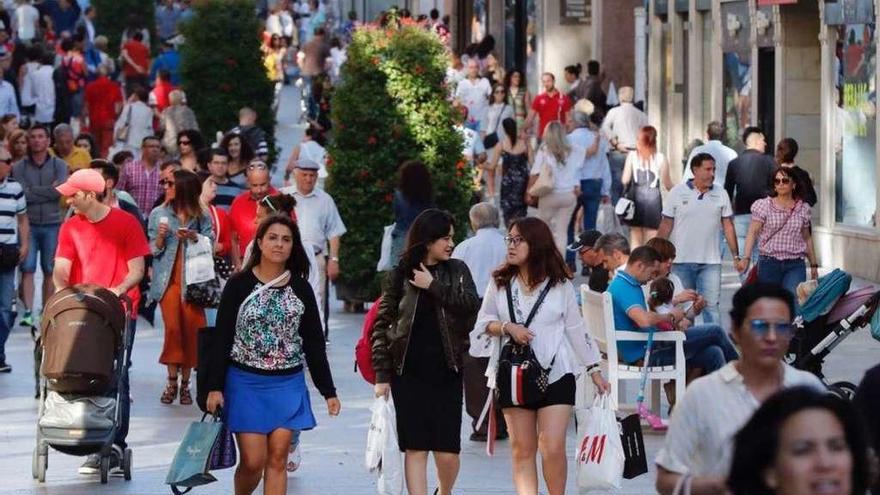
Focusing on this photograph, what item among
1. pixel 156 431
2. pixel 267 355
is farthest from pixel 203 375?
pixel 156 431

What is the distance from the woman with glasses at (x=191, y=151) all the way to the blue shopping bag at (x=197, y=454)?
8081 millimetres

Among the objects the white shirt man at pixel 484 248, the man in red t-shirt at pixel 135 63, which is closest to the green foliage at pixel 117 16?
the man in red t-shirt at pixel 135 63

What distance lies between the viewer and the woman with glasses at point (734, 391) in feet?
19.2

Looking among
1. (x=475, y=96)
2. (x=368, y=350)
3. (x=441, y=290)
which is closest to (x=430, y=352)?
(x=441, y=290)

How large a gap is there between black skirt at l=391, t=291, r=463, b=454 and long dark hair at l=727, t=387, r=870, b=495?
495cm

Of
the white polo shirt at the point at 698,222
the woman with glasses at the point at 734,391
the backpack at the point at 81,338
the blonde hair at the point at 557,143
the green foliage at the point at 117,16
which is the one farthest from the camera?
the green foliage at the point at 117,16

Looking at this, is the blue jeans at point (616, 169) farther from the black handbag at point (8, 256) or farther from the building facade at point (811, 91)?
the black handbag at point (8, 256)

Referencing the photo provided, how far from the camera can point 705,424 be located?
233 inches

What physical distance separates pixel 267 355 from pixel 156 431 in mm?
3839

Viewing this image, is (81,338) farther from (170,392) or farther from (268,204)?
(170,392)

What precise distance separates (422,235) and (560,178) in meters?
11.4

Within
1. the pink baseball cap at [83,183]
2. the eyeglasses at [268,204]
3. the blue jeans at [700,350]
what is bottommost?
the blue jeans at [700,350]

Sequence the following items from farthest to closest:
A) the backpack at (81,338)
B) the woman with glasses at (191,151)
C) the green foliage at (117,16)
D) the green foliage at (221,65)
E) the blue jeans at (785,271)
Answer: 1. the green foliage at (117,16)
2. the green foliage at (221,65)
3. the woman with glasses at (191,151)
4. the blue jeans at (785,271)
5. the backpack at (81,338)

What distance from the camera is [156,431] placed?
12953 millimetres
